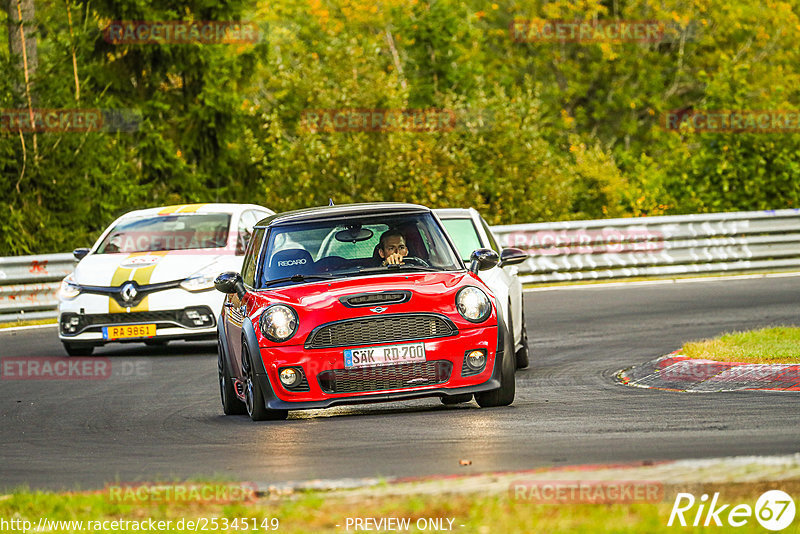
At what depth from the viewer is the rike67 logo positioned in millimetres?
5500

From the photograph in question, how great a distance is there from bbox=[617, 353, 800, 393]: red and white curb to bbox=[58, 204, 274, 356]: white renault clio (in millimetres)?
5396

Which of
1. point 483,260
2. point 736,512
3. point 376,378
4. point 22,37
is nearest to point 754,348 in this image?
point 483,260

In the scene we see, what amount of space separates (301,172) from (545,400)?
79.2 feet

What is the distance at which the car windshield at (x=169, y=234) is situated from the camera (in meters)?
17.4

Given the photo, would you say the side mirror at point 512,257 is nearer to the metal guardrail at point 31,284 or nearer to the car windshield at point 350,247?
the car windshield at point 350,247

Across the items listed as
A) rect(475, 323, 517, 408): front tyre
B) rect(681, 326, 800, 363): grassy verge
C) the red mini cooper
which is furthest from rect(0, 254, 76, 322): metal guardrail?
rect(475, 323, 517, 408): front tyre

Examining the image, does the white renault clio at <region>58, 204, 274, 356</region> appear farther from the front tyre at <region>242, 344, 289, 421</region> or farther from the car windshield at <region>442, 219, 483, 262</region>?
the front tyre at <region>242, 344, 289, 421</region>

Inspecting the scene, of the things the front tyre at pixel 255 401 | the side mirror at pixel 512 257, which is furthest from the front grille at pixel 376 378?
the side mirror at pixel 512 257

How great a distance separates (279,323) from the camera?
395 inches

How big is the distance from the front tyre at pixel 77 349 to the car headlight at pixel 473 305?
779 cm

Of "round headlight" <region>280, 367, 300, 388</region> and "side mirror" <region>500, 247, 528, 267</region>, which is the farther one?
"side mirror" <region>500, 247, 528, 267</region>

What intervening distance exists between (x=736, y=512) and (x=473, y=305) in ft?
15.1

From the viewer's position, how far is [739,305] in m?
20.0

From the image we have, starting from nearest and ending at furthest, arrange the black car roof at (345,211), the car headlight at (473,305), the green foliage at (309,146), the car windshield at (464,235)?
the car headlight at (473,305) < the black car roof at (345,211) < the car windshield at (464,235) < the green foliage at (309,146)
